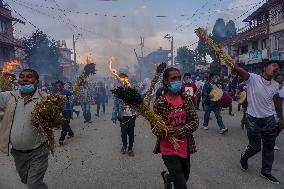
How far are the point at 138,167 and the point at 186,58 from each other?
46795mm

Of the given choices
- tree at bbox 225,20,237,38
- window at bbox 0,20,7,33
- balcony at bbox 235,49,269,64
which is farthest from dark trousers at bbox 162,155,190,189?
tree at bbox 225,20,237,38

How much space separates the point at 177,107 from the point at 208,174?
8.11 ft

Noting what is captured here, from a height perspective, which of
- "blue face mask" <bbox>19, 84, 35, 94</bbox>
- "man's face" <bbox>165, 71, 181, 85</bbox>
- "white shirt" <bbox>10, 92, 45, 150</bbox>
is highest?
"man's face" <bbox>165, 71, 181, 85</bbox>

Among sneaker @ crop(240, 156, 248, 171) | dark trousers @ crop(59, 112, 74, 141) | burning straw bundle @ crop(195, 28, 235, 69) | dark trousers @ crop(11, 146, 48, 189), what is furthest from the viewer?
dark trousers @ crop(59, 112, 74, 141)

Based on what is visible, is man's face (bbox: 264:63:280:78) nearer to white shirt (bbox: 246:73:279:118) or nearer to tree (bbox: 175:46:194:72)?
white shirt (bbox: 246:73:279:118)

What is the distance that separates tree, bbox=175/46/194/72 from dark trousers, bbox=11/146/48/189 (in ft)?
151

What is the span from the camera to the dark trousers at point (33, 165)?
427 centimetres

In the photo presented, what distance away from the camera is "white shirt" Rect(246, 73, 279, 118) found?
5887mm

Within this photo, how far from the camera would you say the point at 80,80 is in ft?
22.5

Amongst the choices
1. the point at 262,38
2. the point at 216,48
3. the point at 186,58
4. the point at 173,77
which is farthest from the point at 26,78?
the point at 186,58

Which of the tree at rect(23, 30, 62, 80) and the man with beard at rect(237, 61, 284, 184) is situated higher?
the tree at rect(23, 30, 62, 80)

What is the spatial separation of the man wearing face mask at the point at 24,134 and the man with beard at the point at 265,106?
3.23 m

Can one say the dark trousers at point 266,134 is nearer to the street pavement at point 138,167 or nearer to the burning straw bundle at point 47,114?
the street pavement at point 138,167

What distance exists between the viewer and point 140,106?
13.4 feet
